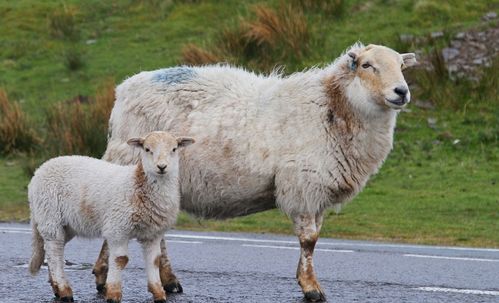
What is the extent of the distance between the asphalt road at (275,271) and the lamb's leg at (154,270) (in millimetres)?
195

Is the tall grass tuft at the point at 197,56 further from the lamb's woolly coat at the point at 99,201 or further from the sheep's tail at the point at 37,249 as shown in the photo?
the lamb's woolly coat at the point at 99,201

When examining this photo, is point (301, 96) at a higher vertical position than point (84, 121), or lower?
higher

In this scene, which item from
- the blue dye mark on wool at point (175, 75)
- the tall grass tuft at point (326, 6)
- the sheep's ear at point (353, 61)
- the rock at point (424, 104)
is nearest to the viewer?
the sheep's ear at point (353, 61)

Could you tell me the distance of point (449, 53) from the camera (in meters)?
19.0

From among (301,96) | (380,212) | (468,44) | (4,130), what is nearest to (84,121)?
(4,130)

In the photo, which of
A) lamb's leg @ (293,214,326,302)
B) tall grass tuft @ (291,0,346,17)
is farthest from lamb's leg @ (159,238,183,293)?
tall grass tuft @ (291,0,346,17)

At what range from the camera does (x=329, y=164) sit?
8.64m

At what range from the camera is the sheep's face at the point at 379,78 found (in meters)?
8.45

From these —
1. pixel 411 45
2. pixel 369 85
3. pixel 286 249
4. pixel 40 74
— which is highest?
pixel 369 85

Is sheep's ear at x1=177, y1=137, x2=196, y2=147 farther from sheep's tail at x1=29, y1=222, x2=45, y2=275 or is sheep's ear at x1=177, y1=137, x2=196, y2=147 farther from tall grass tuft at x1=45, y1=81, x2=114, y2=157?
tall grass tuft at x1=45, y1=81, x2=114, y2=157

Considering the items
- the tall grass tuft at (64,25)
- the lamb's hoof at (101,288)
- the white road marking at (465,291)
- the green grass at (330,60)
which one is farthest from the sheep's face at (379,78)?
the tall grass tuft at (64,25)

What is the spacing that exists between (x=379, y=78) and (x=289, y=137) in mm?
775

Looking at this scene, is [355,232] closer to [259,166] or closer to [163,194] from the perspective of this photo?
[259,166]

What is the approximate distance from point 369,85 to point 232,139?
107cm
